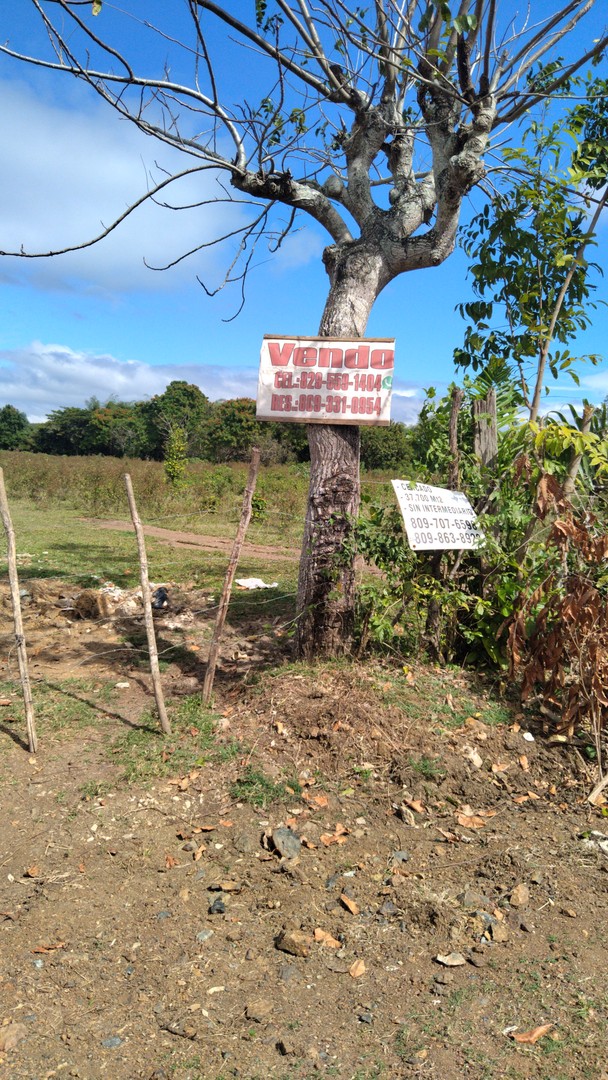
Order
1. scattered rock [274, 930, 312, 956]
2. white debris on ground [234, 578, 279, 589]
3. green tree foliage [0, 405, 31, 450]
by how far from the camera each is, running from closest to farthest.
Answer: scattered rock [274, 930, 312, 956], white debris on ground [234, 578, 279, 589], green tree foliage [0, 405, 31, 450]

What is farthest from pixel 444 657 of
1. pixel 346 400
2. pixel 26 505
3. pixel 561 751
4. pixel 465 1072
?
pixel 26 505


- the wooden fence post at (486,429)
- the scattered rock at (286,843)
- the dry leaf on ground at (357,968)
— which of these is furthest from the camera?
the wooden fence post at (486,429)

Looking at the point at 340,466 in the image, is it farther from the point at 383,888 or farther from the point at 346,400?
the point at 383,888

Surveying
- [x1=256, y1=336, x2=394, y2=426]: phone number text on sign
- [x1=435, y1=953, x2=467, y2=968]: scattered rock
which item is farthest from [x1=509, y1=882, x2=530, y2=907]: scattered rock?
[x1=256, y1=336, x2=394, y2=426]: phone number text on sign

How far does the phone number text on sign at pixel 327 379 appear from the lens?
521cm

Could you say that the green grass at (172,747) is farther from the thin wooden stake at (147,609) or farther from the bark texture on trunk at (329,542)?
the bark texture on trunk at (329,542)

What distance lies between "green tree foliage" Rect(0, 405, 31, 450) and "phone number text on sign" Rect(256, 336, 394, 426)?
57.2 meters

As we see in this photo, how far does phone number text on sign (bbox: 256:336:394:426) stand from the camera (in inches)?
205

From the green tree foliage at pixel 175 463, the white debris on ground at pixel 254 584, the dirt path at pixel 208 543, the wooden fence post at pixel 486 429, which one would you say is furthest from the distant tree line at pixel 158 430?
the wooden fence post at pixel 486 429

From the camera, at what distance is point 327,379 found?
525 centimetres

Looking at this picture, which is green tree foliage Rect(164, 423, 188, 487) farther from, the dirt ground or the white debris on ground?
the dirt ground

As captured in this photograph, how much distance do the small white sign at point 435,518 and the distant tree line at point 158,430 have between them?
24301 mm

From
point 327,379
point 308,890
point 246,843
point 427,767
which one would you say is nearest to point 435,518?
point 327,379

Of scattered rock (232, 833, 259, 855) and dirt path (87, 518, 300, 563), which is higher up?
dirt path (87, 518, 300, 563)
